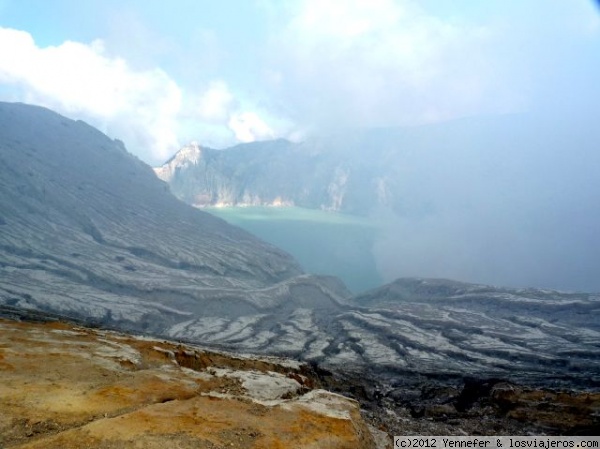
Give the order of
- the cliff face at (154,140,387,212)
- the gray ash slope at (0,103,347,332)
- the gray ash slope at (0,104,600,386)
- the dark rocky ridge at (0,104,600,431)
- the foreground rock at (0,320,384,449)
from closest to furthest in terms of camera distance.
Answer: the foreground rock at (0,320,384,449)
the dark rocky ridge at (0,104,600,431)
the gray ash slope at (0,104,600,386)
the gray ash slope at (0,103,347,332)
the cliff face at (154,140,387,212)

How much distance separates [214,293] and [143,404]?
59.9 metres

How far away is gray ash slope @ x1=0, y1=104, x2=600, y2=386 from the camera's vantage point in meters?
47.8

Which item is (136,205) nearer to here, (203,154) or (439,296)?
(439,296)

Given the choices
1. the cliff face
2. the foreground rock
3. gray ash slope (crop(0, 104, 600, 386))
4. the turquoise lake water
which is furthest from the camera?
the cliff face

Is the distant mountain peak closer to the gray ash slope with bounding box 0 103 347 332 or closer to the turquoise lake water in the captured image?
the turquoise lake water

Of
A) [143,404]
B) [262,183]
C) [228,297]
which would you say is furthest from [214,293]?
[262,183]

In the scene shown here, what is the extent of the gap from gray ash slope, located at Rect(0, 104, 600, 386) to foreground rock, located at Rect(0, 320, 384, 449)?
2500cm

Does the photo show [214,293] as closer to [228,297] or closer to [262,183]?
[228,297]

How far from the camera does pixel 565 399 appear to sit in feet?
81.9

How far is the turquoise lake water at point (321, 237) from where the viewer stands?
125125 millimetres

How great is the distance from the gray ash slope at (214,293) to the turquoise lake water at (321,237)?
92.6 ft

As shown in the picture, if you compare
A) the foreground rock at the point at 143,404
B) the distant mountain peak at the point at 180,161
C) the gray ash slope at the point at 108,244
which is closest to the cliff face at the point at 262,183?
the distant mountain peak at the point at 180,161

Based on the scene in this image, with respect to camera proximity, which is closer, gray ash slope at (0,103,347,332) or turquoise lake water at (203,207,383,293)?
gray ash slope at (0,103,347,332)

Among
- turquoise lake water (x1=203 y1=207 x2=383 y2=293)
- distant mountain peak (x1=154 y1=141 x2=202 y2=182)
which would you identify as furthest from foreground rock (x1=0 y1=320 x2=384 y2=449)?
distant mountain peak (x1=154 y1=141 x2=202 y2=182)
